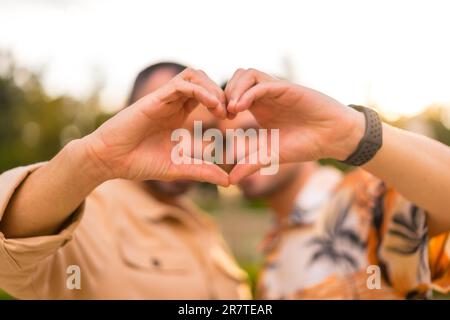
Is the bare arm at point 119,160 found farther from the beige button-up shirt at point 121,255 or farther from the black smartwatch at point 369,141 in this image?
the black smartwatch at point 369,141

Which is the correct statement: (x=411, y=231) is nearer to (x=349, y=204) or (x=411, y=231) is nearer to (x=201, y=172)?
(x=349, y=204)

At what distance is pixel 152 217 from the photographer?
2207 mm

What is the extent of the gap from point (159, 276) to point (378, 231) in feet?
2.62

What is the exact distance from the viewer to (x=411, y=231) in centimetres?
168

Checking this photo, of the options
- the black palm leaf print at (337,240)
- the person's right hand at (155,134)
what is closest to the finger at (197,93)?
the person's right hand at (155,134)

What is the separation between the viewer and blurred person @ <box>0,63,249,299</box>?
52.0 inches

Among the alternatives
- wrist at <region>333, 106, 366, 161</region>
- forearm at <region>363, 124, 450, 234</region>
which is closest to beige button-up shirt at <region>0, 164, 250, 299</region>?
wrist at <region>333, 106, 366, 161</region>

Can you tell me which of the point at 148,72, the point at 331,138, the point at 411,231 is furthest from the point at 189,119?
the point at 411,231

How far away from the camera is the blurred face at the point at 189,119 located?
2.21 meters

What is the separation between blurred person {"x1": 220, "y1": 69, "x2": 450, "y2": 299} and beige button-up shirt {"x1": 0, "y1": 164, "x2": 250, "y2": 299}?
0.34 m

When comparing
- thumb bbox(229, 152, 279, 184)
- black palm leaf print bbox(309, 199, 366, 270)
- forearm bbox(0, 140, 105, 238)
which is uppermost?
thumb bbox(229, 152, 279, 184)

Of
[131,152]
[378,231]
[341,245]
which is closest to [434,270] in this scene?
[378,231]

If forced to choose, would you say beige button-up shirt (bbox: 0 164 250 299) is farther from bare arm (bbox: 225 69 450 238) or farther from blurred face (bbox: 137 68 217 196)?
bare arm (bbox: 225 69 450 238)

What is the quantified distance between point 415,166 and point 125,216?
1.14 metres
